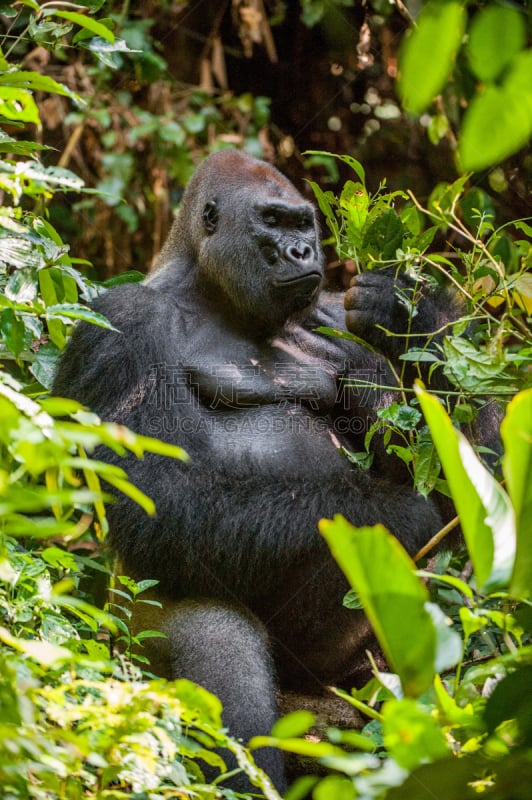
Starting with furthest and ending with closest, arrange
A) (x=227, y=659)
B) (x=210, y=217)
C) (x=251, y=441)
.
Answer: (x=210, y=217) < (x=251, y=441) < (x=227, y=659)

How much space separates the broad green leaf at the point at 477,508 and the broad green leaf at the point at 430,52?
0.40 meters

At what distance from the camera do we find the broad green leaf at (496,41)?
0.72 m

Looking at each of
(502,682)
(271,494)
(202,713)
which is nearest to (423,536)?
(271,494)

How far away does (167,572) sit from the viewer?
2.48 meters

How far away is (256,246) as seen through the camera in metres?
2.94

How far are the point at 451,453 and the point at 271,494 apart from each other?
1.55 meters

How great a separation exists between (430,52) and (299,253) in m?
2.15

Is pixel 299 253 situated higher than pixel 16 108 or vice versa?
pixel 16 108

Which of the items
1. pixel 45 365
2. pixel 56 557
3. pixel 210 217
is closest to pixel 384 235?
pixel 210 217

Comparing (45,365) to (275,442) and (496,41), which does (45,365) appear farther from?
(496,41)

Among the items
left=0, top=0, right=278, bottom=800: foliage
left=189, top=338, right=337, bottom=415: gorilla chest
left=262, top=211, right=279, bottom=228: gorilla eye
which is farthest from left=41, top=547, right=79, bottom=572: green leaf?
left=262, top=211, right=279, bottom=228: gorilla eye

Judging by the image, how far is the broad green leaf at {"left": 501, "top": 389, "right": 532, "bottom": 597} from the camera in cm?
94

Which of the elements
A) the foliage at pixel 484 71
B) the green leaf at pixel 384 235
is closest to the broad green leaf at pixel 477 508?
the foliage at pixel 484 71

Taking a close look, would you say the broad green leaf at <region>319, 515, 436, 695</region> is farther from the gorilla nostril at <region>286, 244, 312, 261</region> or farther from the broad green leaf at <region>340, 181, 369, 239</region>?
the gorilla nostril at <region>286, 244, 312, 261</region>
